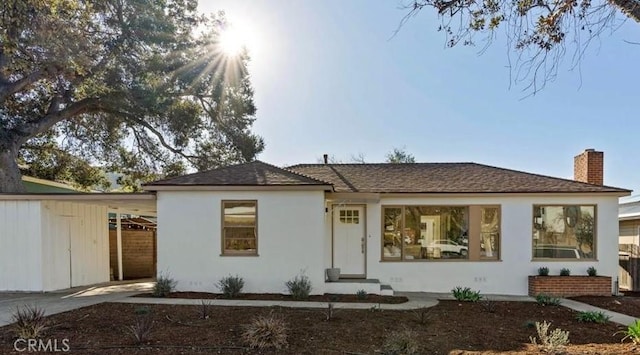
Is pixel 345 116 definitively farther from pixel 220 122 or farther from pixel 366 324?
pixel 366 324

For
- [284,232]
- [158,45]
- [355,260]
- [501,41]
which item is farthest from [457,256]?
[158,45]

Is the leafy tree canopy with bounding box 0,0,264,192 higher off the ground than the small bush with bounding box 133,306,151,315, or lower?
higher

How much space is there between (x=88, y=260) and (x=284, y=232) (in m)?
6.81

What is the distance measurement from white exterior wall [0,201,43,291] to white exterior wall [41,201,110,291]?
0.15 meters

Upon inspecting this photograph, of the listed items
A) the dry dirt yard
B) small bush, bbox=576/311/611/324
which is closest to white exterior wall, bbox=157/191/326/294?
the dry dirt yard

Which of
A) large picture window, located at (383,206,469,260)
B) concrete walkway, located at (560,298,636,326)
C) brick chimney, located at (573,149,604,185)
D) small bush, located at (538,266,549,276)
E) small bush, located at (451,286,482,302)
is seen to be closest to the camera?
concrete walkway, located at (560,298,636,326)

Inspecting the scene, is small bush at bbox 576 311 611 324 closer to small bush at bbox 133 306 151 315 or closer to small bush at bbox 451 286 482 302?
small bush at bbox 451 286 482 302

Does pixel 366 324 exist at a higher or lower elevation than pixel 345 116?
lower

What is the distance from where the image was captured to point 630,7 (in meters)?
5.19

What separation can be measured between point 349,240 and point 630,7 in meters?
8.07

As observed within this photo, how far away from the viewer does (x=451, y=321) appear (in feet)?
24.0

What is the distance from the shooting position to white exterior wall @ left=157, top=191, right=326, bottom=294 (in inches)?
393

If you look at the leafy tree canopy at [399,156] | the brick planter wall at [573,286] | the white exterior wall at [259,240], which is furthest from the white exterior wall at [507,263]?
the leafy tree canopy at [399,156]

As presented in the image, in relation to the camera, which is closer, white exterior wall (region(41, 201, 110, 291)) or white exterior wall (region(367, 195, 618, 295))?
white exterior wall (region(41, 201, 110, 291))
